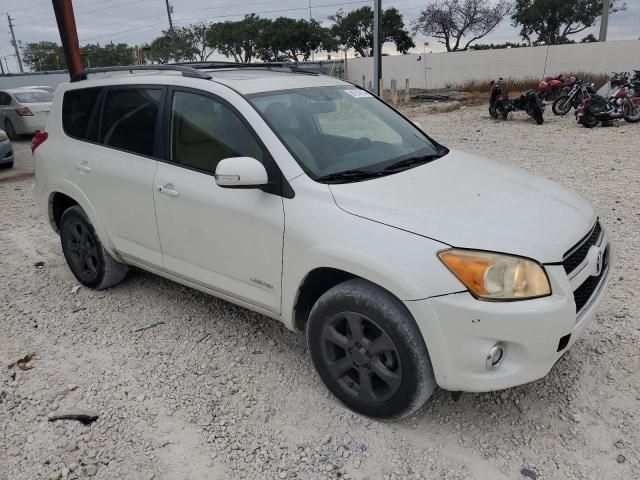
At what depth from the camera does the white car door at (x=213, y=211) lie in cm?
280

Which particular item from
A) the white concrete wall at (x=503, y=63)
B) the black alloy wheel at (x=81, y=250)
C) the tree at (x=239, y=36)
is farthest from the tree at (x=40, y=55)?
the black alloy wheel at (x=81, y=250)

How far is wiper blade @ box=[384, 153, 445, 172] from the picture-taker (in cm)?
300

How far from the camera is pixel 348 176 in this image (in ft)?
9.11

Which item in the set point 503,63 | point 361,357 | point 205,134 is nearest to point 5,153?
point 205,134

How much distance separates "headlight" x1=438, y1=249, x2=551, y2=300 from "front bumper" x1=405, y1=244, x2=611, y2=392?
0.04 metres

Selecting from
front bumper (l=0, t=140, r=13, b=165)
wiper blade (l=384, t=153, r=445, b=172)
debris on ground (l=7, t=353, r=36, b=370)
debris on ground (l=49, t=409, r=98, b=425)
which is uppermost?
wiper blade (l=384, t=153, r=445, b=172)

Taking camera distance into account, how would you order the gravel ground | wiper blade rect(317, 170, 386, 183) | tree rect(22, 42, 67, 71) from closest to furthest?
the gravel ground
wiper blade rect(317, 170, 386, 183)
tree rect(22, 42, 67, 71)

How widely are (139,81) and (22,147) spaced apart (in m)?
11.2

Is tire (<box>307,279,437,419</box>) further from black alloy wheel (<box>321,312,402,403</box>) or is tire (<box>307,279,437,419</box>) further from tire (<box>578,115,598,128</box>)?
tire (<box>578,115,598,128</box>)

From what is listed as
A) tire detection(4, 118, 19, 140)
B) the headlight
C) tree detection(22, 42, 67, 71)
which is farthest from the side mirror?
tree detection(22, 42, 67, 71)

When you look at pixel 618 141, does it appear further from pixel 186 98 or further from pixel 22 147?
pixel 22 147

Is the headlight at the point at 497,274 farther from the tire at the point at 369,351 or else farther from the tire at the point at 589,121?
the tire at the point at 589,121

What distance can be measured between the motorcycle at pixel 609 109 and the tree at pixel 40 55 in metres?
72.8

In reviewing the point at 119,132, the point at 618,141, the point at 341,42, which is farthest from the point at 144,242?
the point at 341,42
